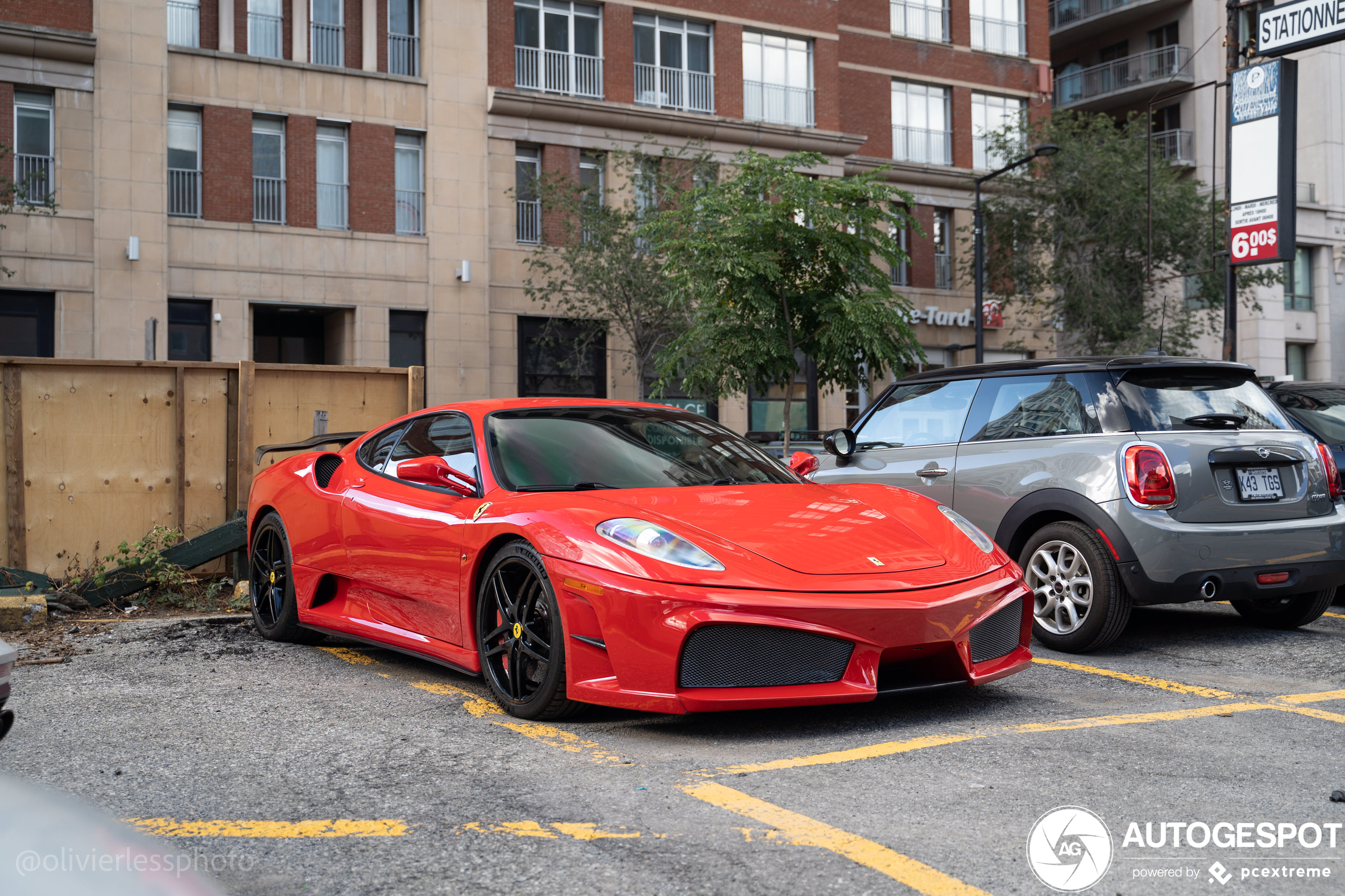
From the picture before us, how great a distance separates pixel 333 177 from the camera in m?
26.4

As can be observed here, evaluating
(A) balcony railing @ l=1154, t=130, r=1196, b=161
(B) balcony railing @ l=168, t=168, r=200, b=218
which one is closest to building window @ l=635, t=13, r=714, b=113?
(B) balcony railing @ l=168, t=168, r=200, b=218

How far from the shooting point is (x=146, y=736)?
14.5ft

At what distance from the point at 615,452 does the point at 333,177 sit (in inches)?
903

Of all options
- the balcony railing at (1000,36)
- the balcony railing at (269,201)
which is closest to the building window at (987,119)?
the balcony railing at (1000,36)

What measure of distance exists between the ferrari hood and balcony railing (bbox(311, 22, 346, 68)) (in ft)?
78.4

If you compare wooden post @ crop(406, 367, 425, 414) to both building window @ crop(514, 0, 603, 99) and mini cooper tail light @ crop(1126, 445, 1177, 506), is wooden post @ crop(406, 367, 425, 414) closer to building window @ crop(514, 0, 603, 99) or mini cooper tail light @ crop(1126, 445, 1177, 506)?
mini cooper tail light @ crop(1126, 445, 1177, 506)

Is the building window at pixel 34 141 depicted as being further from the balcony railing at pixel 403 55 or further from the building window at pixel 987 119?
the building window at pixel 987 119

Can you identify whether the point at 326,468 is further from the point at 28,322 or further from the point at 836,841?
the point at 28,322

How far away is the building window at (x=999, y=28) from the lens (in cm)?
3622

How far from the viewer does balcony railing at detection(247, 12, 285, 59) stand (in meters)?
25.5

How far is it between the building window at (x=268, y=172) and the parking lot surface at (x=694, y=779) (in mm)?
21493

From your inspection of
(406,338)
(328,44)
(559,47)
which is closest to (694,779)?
(406,338)

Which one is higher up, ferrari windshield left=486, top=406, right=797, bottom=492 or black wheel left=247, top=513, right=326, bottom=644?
ferrari windshield left=486, top=406, right=797, bottom=492

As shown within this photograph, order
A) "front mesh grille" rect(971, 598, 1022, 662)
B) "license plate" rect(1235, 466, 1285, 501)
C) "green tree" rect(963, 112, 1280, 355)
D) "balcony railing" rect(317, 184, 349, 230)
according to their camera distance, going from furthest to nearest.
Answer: "green tree" rect(963, 112, 1280, 355)
"balcony railing" rect(317, 184, 349, 230)
"license plate" rect(1235, 466, 1285, 501)
"front mesh grille" rect(971, 598, 1022, 662)
